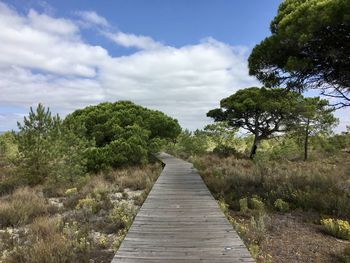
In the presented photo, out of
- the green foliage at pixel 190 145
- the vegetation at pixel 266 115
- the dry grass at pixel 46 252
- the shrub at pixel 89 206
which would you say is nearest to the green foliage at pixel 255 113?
the vegetation at pixel 266 115

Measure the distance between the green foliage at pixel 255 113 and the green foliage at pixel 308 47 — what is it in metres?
10.1

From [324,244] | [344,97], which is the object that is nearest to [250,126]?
[344,97]

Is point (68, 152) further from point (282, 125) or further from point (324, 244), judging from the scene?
point (282, 125)

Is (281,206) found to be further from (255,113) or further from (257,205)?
(255,113)

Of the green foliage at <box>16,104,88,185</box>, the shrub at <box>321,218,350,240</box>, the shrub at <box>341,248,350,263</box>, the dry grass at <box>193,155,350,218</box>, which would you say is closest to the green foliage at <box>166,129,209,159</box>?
the green foliage at <box>16,104,88,185</box>

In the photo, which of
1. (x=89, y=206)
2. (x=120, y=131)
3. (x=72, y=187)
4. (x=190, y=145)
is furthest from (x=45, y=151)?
(x=190, y=145)

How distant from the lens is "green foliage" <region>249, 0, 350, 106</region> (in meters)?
8.29

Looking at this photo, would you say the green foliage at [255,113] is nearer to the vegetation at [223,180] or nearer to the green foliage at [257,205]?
the vegetation at [223,180]

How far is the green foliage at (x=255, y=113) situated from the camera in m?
21.5

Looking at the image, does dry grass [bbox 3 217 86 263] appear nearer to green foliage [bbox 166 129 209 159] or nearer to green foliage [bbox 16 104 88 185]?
green foliage [bbox 16 104 88 185]

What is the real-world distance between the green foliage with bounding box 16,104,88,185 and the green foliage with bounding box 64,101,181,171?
150 centimetres

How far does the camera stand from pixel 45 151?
1487 centimetres

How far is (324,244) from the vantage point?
6.03 m

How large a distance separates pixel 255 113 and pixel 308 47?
1332 cm
